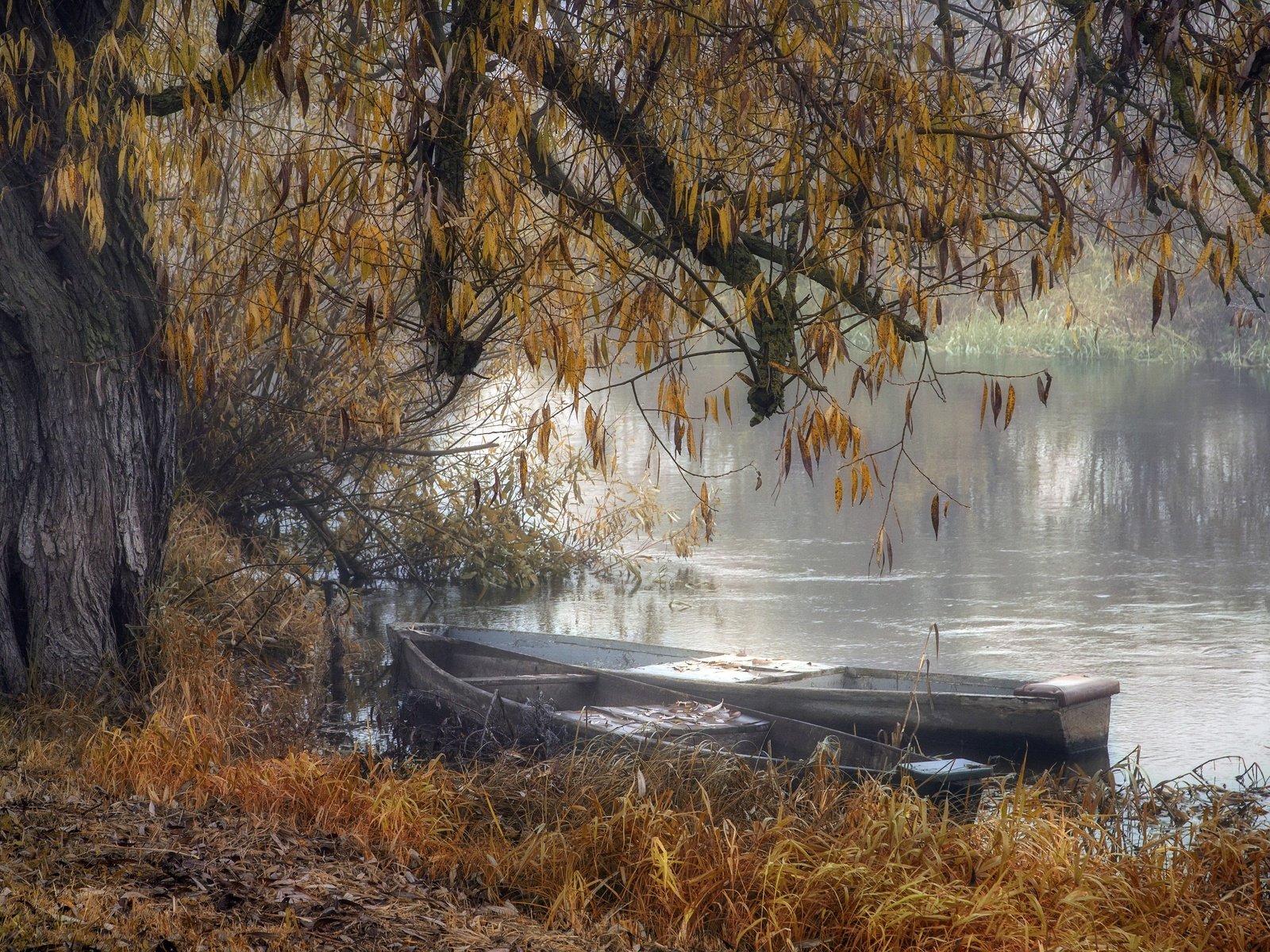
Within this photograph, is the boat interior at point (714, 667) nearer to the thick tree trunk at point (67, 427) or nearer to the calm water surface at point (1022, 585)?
the calm water surface at point (1022, 585)

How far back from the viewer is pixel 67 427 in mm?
6281

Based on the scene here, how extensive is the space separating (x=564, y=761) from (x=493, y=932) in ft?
6.39

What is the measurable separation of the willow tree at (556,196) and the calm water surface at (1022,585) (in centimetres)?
334

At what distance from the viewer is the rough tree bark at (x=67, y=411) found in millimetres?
6195

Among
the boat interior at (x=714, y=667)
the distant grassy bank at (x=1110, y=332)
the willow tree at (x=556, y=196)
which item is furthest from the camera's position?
the distant grassy bank at (x=1110, y=332)

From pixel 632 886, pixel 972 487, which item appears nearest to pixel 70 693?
pixel 632 886

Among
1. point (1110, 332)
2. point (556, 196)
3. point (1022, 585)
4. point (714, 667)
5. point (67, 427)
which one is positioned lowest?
point (1022, 585)

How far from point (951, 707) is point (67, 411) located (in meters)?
4.43

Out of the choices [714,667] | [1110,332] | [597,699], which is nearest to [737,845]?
[597,699]

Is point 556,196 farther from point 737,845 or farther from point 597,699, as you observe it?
point 597,699

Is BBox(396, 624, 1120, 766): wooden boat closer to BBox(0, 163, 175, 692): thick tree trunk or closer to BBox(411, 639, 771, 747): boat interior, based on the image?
BBox(411, 639, 771, 747): boat interior

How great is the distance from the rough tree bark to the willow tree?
1 cm

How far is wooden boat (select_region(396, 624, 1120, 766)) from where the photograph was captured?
6.66 meters

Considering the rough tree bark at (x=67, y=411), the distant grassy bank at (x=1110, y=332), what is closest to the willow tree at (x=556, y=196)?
the rough tree bark at (x=67, y=411)
